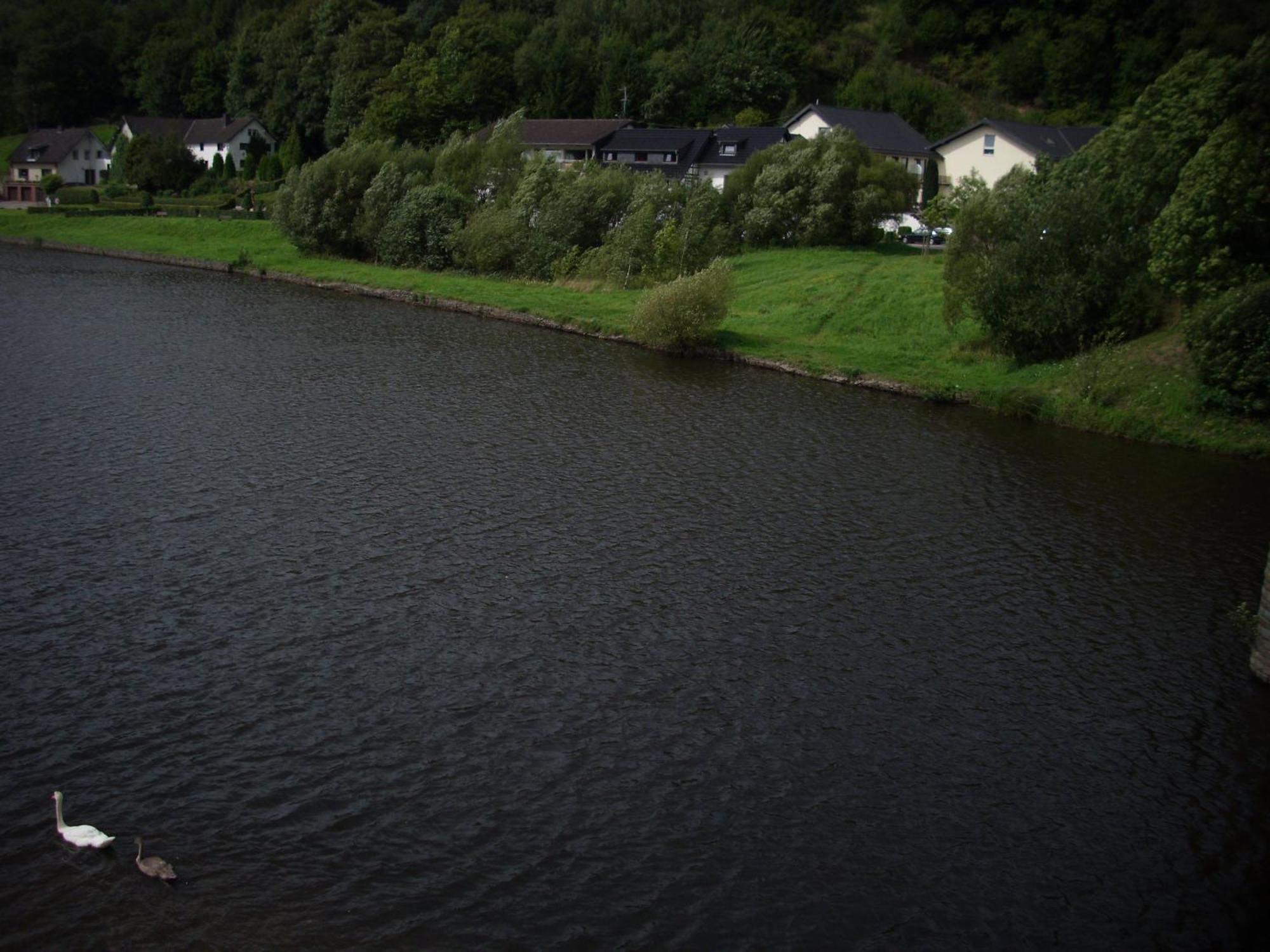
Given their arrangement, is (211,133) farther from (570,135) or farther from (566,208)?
(566,208)

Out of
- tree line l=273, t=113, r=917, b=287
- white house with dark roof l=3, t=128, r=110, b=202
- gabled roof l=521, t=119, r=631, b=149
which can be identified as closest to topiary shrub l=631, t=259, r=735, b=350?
tree line l=273, t=113, r=917, b=287

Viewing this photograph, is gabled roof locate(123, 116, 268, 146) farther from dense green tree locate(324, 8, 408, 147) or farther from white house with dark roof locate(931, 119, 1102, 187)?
white house with dark roof locate(931, 119, 1102, 187)

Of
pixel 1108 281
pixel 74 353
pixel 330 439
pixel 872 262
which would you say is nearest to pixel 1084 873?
pixel 330 439

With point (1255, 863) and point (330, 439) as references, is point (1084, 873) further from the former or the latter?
point (330, 439)

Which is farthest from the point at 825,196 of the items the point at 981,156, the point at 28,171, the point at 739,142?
the point at 28,171

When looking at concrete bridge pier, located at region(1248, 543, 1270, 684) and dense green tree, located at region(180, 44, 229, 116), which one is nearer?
concrete bridge pier, located at region(1248, 543, 1270, 684)

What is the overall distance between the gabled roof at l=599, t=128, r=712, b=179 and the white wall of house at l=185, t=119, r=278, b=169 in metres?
45.9

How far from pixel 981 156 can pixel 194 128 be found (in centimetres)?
8391

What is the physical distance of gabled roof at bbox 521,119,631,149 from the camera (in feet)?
298

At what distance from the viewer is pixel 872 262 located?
56406 millimetres

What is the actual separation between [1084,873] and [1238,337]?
78.9ft

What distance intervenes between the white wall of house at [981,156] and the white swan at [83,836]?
77.2 m

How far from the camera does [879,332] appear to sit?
45594mm

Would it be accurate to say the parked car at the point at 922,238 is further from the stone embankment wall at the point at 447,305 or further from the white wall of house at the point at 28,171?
the white wall of house at the point at 28,171
